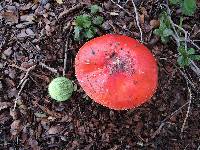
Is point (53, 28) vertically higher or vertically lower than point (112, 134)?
higher

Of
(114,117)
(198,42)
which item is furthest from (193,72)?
(114,117)

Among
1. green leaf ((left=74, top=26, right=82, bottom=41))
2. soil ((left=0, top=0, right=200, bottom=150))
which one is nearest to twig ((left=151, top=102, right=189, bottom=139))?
soil ((left=0, top=0, right=200, bottom=150))

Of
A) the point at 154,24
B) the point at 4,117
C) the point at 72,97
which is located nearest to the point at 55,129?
the point at 72,97

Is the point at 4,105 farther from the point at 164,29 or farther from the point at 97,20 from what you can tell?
the point at 164,29

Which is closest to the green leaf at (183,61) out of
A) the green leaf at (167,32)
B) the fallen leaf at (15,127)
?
the green leaf at (167,32)

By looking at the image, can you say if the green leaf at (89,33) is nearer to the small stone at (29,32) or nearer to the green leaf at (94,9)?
the green leaf at (94,9)

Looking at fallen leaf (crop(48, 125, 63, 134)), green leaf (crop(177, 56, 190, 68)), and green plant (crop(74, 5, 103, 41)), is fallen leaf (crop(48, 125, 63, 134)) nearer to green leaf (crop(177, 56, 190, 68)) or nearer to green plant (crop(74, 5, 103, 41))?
green plant (crop(74, 5, 103, 41))

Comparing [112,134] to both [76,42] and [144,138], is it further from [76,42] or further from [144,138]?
[76,42]

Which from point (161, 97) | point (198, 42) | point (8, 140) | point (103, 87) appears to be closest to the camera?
point (103, 87)
